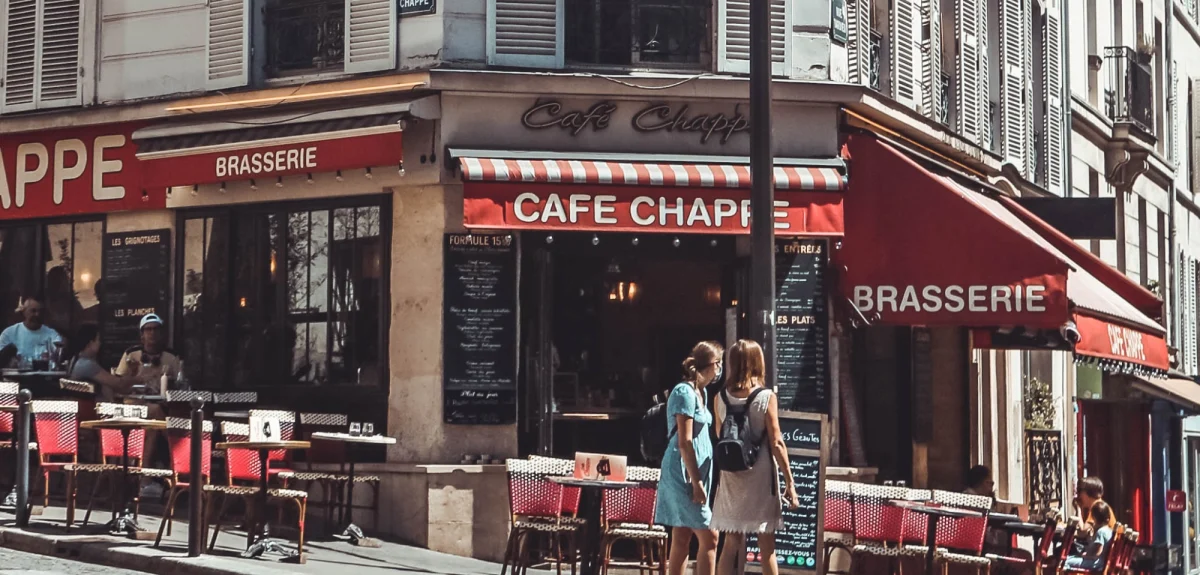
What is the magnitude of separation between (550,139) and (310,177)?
7.29ft

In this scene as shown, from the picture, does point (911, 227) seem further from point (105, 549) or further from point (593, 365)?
point (105, 549)

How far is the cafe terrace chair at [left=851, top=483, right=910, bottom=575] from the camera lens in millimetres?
13117

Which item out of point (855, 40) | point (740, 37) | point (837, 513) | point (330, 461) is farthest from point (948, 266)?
point (330, 461)

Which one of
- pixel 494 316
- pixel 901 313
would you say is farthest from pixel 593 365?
pixel 901 313

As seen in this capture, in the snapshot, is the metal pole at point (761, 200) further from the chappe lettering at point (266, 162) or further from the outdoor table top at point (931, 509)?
the chappe lettering at point (266, 162)

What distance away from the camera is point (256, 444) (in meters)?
13.2

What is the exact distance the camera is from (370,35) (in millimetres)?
16047

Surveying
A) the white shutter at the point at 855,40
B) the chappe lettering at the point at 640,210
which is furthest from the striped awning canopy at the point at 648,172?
the white shutter at the point at 855,40

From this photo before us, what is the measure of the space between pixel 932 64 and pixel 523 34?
5.14 metres

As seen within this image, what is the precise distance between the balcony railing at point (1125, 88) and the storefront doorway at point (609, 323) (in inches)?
456

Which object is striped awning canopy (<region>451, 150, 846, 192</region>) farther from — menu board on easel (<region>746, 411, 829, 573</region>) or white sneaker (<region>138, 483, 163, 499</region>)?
white sneaker (<region>138, 483, 163, 499</region>)

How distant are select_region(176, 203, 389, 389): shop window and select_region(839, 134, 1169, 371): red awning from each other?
427cm

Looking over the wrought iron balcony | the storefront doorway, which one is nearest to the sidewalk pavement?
the storefront doorway

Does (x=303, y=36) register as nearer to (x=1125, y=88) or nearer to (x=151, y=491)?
(x=151, y=491)
